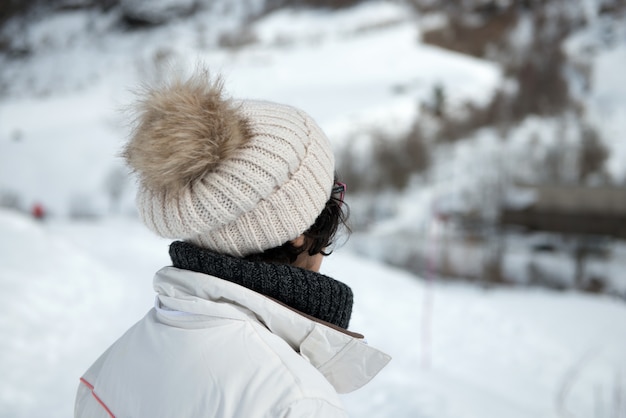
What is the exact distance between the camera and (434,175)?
21.3m

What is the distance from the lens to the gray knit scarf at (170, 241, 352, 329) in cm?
93

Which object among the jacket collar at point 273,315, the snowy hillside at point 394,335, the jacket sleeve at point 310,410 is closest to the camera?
the jacket sleeve at point 310,410

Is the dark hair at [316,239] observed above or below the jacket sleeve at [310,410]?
above

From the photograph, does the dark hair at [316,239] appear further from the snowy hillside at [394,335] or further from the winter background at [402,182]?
the snowy hillside at [394,335]

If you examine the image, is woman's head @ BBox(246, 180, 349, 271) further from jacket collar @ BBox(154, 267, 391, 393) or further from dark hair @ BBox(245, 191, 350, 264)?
jacket collar @ BBox(154, 267, 391, 393)

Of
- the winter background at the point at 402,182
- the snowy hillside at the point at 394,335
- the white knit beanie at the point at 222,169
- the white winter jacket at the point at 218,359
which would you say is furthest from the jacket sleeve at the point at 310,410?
the snowy hillside at the point at 394,335

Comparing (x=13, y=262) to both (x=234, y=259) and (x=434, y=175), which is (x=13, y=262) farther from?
(x=434, y=175)

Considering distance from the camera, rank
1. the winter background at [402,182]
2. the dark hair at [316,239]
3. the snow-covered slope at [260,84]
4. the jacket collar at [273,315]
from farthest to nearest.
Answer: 1. the snow-covered slope at [260,84]
2. the winter background at [402,182]
3. the dark hair at [316,239]
4. the jacket collar at [273,315]

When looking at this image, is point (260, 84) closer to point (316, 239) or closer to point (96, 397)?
point (316, 239)

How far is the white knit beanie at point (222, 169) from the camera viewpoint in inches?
36.9

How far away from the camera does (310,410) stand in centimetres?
78

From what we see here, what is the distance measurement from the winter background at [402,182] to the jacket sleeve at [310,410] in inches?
28.2

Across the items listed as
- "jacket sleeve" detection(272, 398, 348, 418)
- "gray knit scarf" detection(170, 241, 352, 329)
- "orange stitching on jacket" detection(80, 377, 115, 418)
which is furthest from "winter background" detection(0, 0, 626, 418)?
"jacket sleeve" detection(272, 398, 348, 418)

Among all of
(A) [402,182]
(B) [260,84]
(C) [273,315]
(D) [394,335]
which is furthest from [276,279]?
(B) [260,84]
